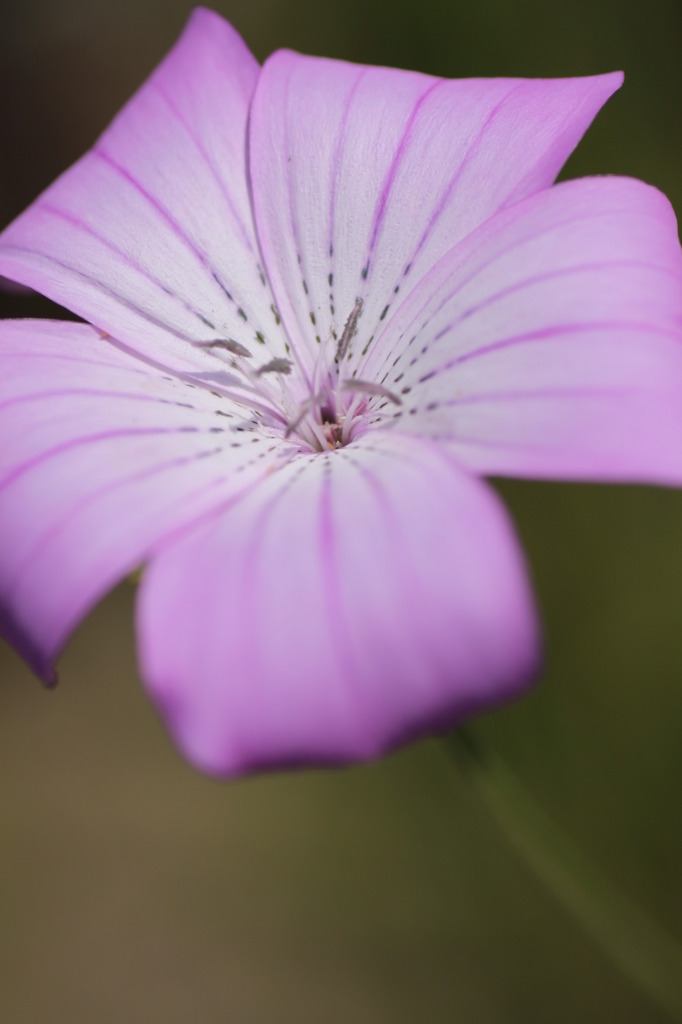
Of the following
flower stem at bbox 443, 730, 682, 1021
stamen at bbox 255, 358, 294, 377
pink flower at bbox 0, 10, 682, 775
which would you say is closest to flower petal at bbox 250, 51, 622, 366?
pink flower at bbox 0, 10, 682, 775

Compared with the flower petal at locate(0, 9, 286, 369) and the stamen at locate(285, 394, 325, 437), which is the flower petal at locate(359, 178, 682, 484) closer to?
the stamen at locate(285, 394, 325, 437)

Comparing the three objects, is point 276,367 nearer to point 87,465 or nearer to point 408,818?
point 87,465

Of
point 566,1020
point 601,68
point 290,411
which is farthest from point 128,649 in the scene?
point 601,68

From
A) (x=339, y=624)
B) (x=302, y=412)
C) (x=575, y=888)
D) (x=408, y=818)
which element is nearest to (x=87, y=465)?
(x=302, y=412)

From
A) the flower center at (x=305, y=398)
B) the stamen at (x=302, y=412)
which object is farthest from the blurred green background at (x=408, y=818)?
the stamen at (x=302, y=412)

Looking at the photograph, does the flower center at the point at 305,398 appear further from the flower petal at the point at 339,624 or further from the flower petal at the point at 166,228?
the flower petal at the point at 339,624

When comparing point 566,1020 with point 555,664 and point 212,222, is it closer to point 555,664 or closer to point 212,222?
point 555,664
